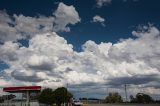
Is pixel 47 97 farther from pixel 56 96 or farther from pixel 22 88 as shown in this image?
pixel 22 88

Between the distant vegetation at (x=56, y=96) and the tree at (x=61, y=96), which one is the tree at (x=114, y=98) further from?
the tree at (x=61, y=96)

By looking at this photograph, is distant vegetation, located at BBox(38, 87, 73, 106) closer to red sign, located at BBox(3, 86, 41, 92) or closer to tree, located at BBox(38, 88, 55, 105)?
tree, located at BBox(38, 88, 55, 105)

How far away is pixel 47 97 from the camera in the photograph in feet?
254

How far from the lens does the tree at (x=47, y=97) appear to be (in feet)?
249

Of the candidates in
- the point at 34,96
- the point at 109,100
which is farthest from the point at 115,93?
the point at 34,96

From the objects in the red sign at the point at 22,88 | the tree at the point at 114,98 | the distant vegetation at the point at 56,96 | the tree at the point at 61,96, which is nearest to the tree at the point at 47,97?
the distant vegetation at the point at 56,96

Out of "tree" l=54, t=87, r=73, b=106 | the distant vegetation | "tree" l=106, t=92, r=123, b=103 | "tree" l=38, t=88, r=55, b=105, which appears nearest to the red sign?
"tree" l=38, t=88, r=55, b=105

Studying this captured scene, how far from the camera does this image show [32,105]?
3361 inches

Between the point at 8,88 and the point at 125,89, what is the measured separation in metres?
44.6

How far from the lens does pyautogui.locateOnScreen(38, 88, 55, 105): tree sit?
75938 mm

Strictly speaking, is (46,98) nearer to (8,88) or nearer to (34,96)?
(8,88)

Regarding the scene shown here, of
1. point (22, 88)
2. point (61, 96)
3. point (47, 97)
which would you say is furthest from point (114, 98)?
point (61, 96)

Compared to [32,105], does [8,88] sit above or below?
above

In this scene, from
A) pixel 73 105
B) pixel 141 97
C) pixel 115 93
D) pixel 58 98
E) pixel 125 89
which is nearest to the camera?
pixel 73 105
